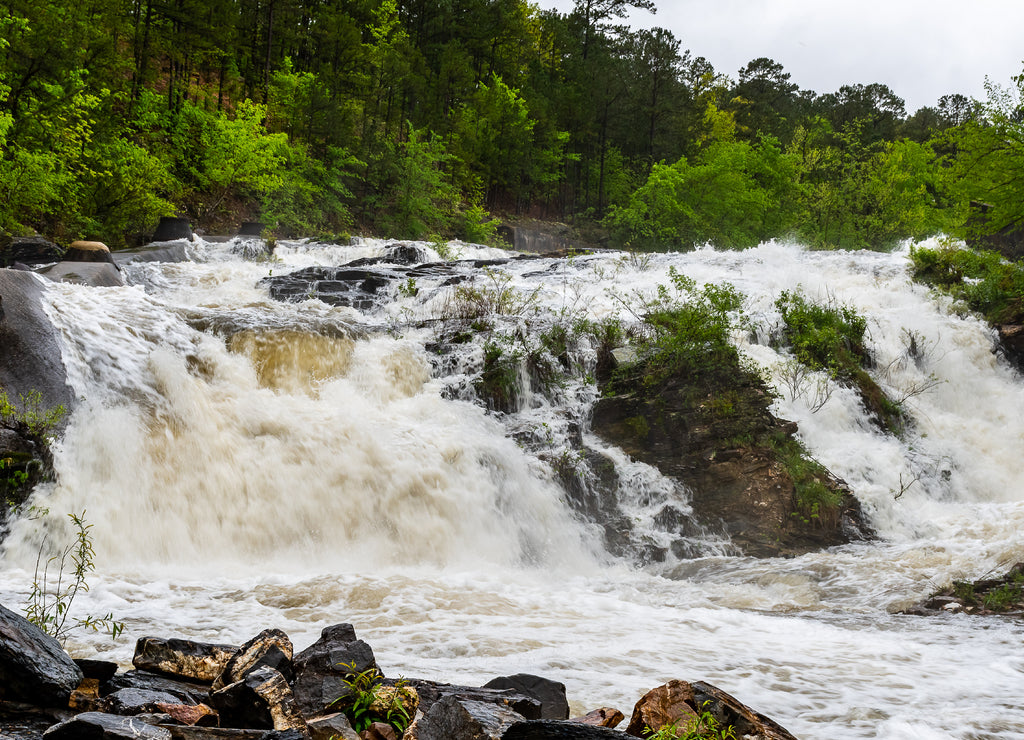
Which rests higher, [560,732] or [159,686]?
[560,732]

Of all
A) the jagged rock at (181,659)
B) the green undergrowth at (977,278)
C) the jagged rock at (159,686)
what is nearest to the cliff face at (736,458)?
the jagged rock at (181,659)

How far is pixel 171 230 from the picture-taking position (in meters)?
18.1

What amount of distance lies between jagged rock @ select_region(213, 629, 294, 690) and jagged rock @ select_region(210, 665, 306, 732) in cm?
16

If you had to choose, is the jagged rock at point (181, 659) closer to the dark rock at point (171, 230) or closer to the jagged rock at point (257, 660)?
the jagged rock at point (257, 660)

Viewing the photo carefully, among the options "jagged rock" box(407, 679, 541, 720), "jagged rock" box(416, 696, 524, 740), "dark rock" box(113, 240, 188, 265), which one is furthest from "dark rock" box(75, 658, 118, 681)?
"dark rock" box(113, 240, 188, 265)

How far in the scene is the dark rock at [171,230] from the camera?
18000 mm

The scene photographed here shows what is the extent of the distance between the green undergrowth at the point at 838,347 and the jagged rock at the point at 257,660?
9.68m

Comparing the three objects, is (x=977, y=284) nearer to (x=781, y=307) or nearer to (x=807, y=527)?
(x=781, y=307)

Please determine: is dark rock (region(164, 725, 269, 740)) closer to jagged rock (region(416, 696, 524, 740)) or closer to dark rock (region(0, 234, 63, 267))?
jagged rock (region(416, 696, 524, 740))

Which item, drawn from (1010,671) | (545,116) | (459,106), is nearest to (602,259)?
(1010,671)

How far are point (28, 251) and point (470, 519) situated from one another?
36.8 feet

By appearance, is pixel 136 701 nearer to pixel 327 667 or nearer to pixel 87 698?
pixel 87 698

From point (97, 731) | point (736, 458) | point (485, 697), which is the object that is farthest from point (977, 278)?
point (97, 731)

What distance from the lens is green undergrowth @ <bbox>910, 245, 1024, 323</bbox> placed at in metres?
13.9
